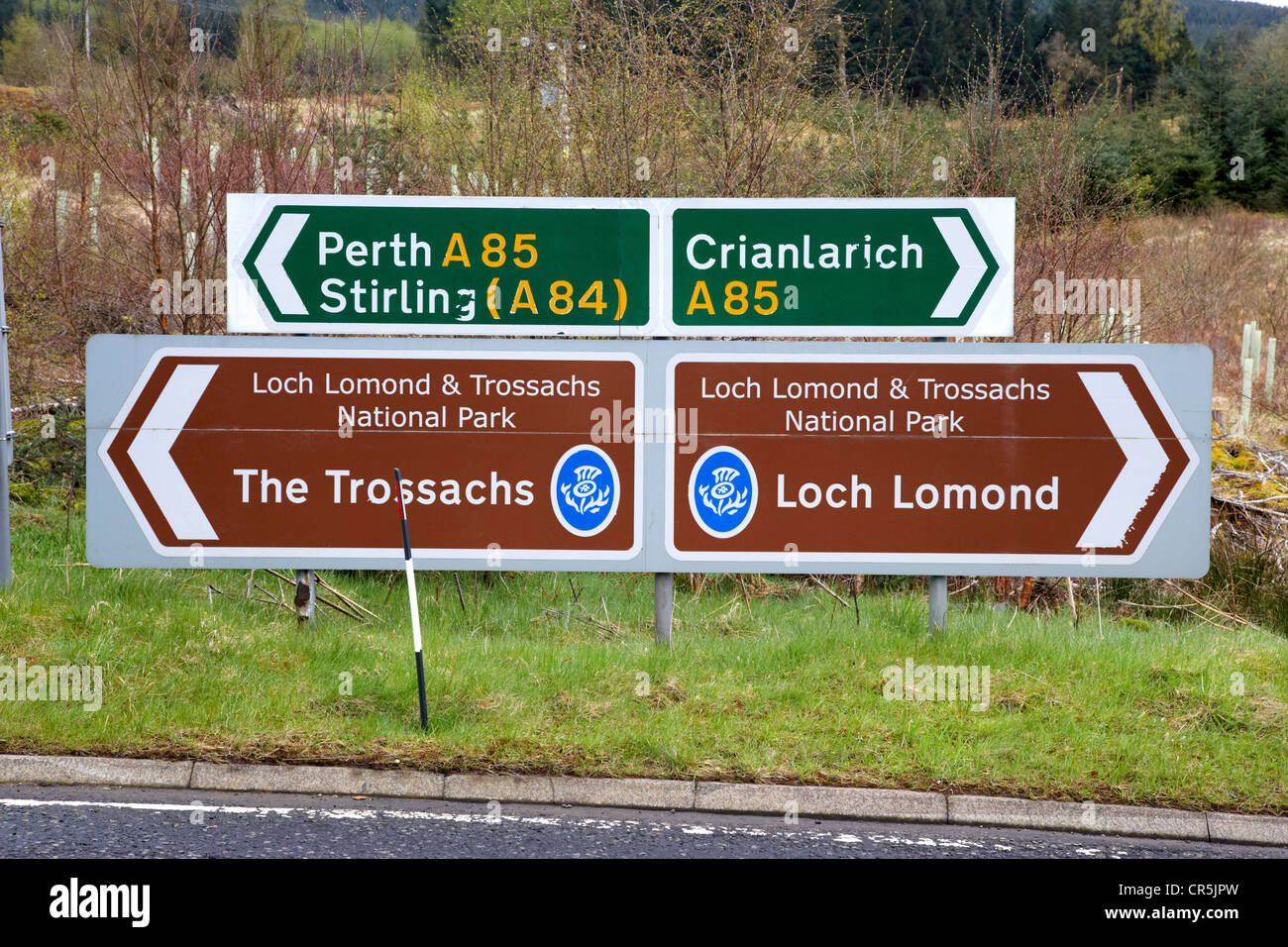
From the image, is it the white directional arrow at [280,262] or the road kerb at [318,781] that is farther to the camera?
the white directional arrow at [280,262]

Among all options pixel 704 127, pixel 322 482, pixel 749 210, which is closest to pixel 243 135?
pixel 704 127

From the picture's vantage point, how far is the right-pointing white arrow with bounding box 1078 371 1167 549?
7.74m

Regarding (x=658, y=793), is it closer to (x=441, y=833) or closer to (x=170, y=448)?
(x=441, y=833)

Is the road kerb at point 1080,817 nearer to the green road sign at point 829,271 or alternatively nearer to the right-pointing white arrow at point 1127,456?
the right-pointing white arrow at point 1127,456

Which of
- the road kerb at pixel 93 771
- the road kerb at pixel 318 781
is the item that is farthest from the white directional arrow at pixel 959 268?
the road kerb at pixel 93 771

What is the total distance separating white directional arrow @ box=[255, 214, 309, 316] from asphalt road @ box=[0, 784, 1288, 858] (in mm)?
3616

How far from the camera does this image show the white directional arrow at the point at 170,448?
7859mm

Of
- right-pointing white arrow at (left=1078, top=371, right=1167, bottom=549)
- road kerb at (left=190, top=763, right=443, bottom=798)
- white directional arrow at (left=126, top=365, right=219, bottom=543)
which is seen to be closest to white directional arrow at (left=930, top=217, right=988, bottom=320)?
right-pointing white arrow at (left=1078, top=371, right=1167, bottom=549)

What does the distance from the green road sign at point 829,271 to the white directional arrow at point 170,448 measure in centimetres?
324

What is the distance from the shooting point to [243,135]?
40.9 ft

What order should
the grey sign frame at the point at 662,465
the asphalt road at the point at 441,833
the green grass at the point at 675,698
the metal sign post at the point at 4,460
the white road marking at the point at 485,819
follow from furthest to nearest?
the metal sign post at the point at 4,460 → the grey sign frame at the point at 662,465 → the green grass at the point at 675,698 → the white road marking at the point at 485,819 → the asphalt road at the point at 441,833

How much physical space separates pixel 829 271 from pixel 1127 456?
2.28m

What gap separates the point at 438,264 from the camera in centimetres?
802
